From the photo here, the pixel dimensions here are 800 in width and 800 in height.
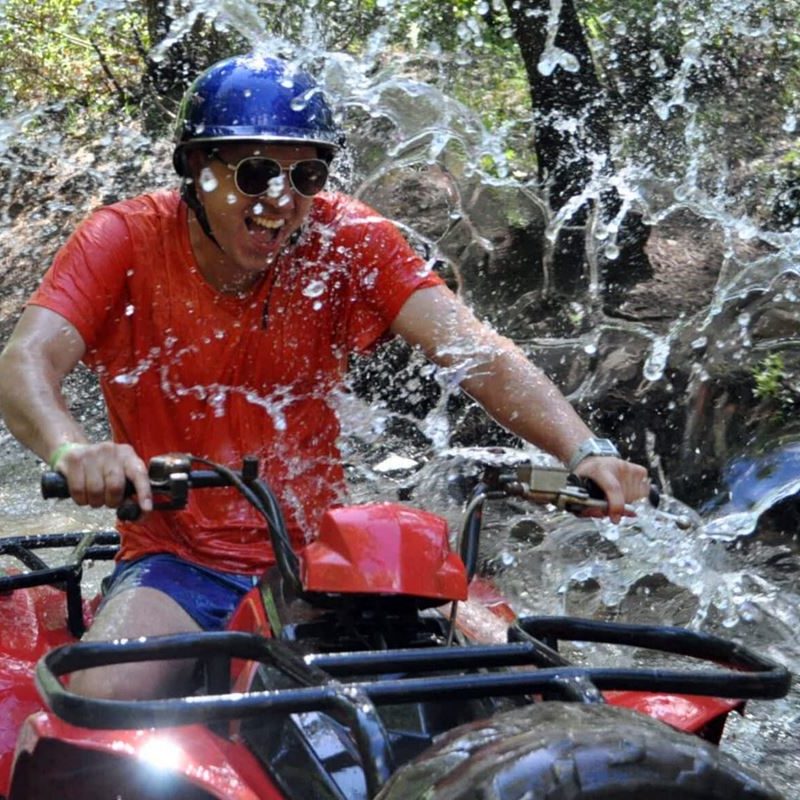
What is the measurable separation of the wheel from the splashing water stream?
1.93m

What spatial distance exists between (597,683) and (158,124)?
34.4ft

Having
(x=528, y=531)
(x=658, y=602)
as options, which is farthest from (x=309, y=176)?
(x=528, y=531)

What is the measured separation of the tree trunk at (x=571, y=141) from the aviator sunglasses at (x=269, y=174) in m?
5.28

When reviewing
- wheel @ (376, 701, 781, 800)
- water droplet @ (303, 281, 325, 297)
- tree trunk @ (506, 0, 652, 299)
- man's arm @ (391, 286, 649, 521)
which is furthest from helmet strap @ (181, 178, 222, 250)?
tree trunk @ (506, 0, 652, 299)

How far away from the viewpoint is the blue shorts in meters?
3.34

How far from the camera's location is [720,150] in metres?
9.18

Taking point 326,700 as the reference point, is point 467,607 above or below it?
below

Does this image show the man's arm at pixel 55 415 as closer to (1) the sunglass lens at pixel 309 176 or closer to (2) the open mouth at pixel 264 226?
(2) the open mouth at pixel 264 226

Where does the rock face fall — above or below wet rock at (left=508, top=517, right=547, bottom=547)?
above

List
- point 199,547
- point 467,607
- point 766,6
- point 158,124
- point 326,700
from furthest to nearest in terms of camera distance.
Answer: point 158,124, point 766,6, point 199,547, point 467,607, point 326,700

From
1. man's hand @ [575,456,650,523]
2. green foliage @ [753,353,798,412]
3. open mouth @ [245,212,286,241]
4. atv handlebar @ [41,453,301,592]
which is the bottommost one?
green foliage @ [753,353,798,412]

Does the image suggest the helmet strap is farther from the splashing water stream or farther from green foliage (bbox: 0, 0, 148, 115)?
green foliage (bbox: 0, 0, 148, 115)

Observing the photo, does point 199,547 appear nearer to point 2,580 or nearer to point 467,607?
point 2,580

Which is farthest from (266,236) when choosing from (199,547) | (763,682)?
(763,682)
